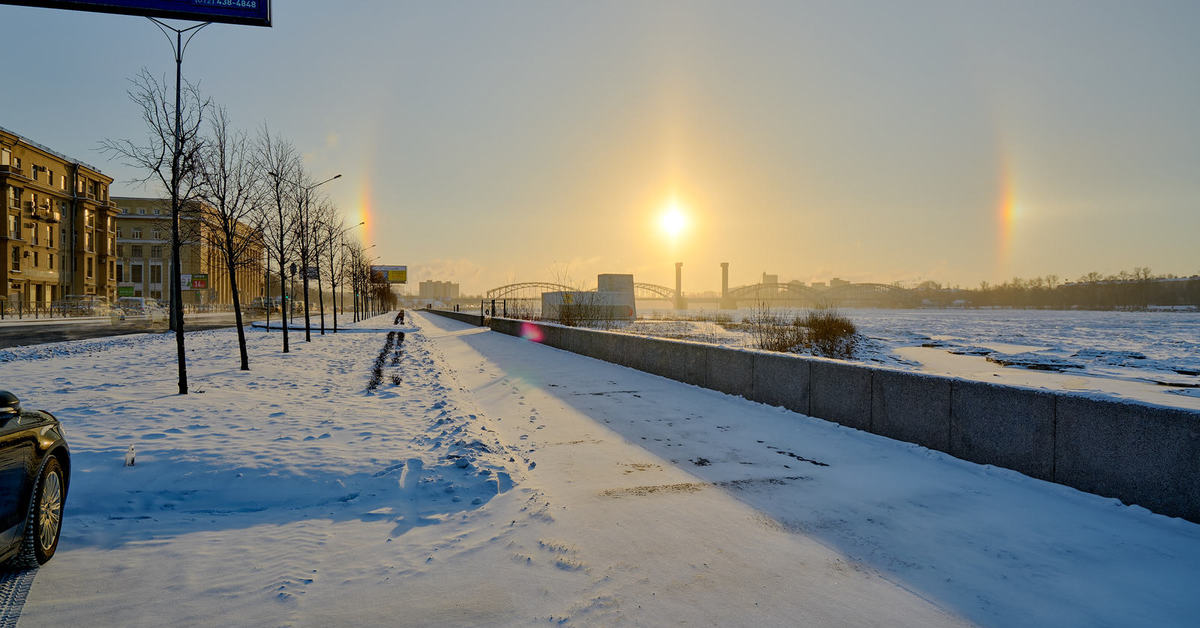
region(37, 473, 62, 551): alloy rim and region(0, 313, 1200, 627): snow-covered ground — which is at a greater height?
region(37, 473, 62, 551): alloy rim

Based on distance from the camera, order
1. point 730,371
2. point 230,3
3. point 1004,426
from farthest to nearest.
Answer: point 730,371 < point 230,3 < point 1004,426

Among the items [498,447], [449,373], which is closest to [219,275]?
[449,373]

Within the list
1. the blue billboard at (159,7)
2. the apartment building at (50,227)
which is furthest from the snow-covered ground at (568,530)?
the apartment building at (50,227)

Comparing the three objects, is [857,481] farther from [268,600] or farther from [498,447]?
[268,600]

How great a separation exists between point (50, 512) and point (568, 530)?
348 centimetres

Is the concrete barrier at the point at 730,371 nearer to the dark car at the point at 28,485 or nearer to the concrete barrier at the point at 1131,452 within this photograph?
the concrete barrier at the point at 1131,452

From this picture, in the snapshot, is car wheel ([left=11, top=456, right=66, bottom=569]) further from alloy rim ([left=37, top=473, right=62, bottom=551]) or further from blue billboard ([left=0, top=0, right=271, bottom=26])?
blue billboard ([left=0, top=0, right=271, bottom=26])

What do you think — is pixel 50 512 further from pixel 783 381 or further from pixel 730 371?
pixel 730 371

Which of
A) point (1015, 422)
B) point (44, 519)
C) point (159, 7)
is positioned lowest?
point (44, 519)

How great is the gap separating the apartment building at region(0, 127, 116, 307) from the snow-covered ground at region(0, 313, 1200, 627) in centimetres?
6621

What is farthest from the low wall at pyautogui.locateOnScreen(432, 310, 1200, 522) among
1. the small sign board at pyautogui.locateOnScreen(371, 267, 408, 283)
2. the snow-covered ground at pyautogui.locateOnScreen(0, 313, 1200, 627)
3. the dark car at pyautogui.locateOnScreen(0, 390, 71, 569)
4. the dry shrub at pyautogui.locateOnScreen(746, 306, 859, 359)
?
the small sign board at pyautogui.locateOnScreen(371, 267, 408, 283)

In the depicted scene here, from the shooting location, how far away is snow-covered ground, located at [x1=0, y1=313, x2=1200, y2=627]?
3391mm

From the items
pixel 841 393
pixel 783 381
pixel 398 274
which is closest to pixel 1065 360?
pixel 783 381

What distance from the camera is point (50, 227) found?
2430 inches
